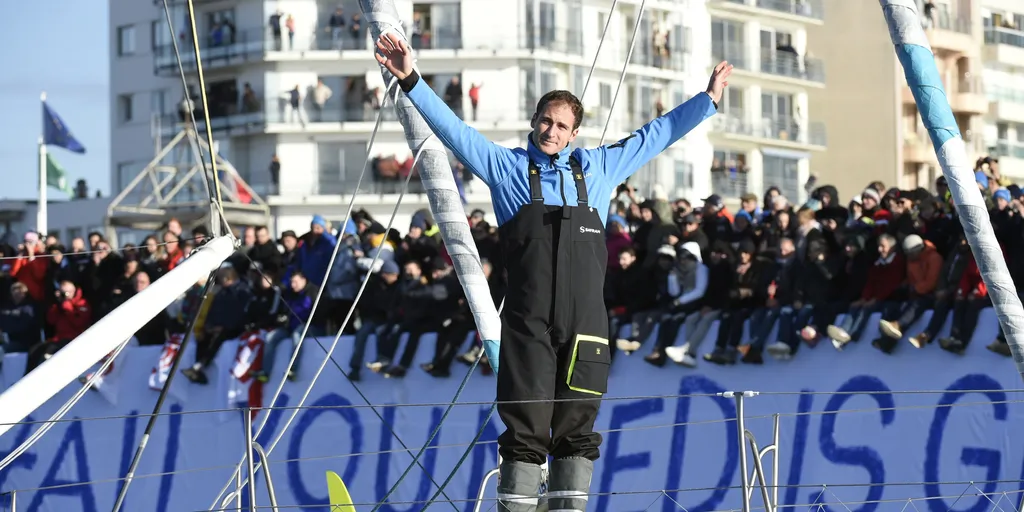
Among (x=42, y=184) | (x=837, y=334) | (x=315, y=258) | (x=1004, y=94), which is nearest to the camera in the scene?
(x=837, y=334)

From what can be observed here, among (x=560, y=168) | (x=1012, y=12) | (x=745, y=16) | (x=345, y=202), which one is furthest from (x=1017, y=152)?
(x=560, y=168)

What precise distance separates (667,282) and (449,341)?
7.42 feet

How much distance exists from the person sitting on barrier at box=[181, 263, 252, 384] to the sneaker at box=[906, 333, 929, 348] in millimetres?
7189

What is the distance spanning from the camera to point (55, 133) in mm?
49562

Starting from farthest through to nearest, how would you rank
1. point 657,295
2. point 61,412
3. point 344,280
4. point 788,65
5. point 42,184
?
1. point 788,65
2. point 42,184
3. point 344,280
4. point 657,295
5. point 61,412

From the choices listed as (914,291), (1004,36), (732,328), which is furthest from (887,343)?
(1004,36)

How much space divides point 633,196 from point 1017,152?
52638mm

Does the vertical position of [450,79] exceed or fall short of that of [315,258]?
it exceeds it

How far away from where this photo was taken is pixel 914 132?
63250 mm

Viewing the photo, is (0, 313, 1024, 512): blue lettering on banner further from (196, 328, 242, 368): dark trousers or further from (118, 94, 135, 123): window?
(118, 94, 135, 123): window

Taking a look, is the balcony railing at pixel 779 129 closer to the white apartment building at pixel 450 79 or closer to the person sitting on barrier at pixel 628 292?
the white apartment building at pixel 450 79

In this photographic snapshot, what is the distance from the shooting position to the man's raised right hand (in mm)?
6586

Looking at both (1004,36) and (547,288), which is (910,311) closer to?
(547,288)

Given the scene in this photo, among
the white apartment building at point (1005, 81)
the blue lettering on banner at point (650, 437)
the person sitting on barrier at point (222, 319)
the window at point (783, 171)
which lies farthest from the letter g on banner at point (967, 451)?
the white apartment building at point (1005, 81)
